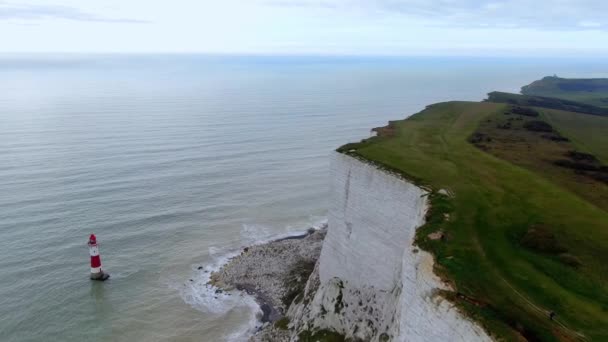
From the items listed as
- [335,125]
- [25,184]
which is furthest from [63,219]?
[335,125]

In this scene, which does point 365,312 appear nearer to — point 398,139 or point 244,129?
point 398,139

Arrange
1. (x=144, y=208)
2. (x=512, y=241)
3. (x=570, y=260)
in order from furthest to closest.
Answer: (x=144, y=208), (x=512, y=241), (x=570, y=260)

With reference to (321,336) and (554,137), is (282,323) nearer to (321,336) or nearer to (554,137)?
(321,336)

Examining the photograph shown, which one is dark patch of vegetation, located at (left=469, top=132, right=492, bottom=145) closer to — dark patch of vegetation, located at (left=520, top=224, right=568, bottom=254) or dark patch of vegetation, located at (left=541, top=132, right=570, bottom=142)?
dark patch of vegetation, located at (left=541, top=132, right=570, bottom=142)

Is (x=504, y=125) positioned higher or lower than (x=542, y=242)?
higher

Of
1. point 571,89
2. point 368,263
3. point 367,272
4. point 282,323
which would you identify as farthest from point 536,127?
point 571,89

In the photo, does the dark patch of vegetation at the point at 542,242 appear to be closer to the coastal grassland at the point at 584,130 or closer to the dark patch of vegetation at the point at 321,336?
the dark patch of vegetation at the point at 321,336

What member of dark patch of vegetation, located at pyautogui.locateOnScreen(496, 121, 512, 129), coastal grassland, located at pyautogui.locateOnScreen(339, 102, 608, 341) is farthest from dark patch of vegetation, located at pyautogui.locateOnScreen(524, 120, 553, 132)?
coastal grassland, located at pyautogui.locateOnScreen(339, 102, 608, 341)
